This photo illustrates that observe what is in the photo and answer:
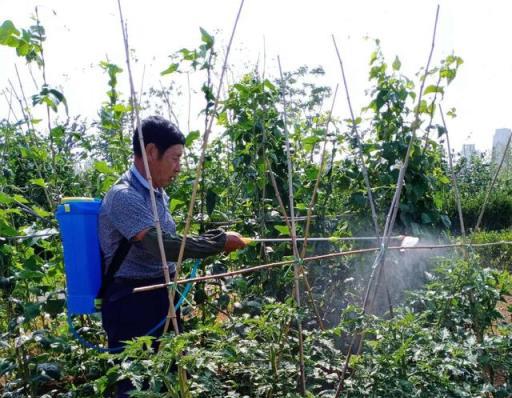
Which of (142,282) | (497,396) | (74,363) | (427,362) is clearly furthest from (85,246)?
(497,396)

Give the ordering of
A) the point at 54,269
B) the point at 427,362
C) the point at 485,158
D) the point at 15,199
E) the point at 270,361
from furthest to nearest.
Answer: the point at 485,158, the point at 54,269, the point at 15,199, the point at 270,361, the point at 427,362

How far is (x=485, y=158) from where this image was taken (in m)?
14.9

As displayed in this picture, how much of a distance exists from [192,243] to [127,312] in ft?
1.46

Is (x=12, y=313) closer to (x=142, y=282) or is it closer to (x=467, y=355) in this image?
(x=142, y=282)

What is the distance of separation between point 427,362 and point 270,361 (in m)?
0.55

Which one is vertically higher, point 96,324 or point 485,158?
point 485,158

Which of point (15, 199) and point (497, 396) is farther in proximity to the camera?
point (15, 199)

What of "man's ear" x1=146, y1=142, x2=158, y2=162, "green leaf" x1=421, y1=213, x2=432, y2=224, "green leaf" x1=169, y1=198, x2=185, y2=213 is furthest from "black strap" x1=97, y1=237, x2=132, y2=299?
"green leaf" x1=421, y1=213, x2=432, y2=224

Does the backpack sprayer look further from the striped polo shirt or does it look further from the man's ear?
the man's ear

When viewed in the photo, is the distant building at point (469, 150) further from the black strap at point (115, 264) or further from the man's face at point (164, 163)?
the black strap at point (115, 264)

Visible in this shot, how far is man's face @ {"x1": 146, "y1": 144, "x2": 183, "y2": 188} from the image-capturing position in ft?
8.36

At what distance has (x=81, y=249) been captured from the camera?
96.8 inches

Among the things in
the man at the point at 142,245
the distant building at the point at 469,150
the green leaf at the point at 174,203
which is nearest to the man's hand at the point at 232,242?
the man at the point at 142,245

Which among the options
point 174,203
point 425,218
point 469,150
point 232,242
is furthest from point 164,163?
point 469,150
